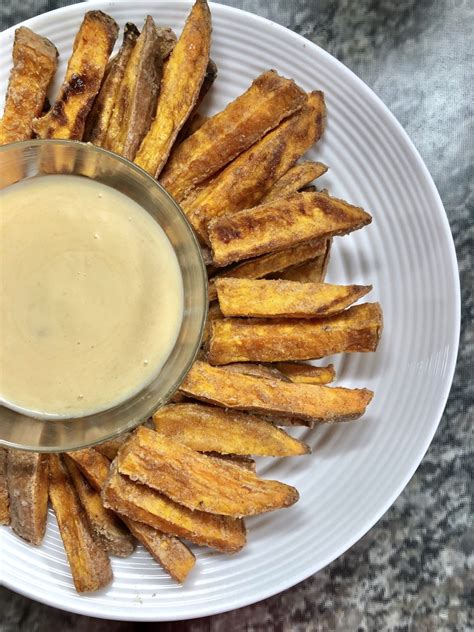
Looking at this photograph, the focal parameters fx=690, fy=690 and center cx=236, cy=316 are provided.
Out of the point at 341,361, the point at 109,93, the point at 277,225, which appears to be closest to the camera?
the point at 277,225

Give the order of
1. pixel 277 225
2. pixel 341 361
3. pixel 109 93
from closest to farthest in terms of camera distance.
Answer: pixel 277 225 → pixel 109 93 → pixel 341 361

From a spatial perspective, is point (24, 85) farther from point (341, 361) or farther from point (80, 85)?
point (341, 361)

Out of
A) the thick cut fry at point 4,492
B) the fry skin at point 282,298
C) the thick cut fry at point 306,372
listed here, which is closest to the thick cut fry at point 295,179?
the fry skin at point 282,298

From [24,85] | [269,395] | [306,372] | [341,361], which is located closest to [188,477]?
[269,395]

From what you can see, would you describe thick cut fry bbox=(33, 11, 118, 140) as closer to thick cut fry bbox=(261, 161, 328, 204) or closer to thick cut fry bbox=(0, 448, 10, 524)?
thick cut fry bbox=(261, 161, 328, 204)

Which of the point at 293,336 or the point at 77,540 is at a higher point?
the point at 293,336
